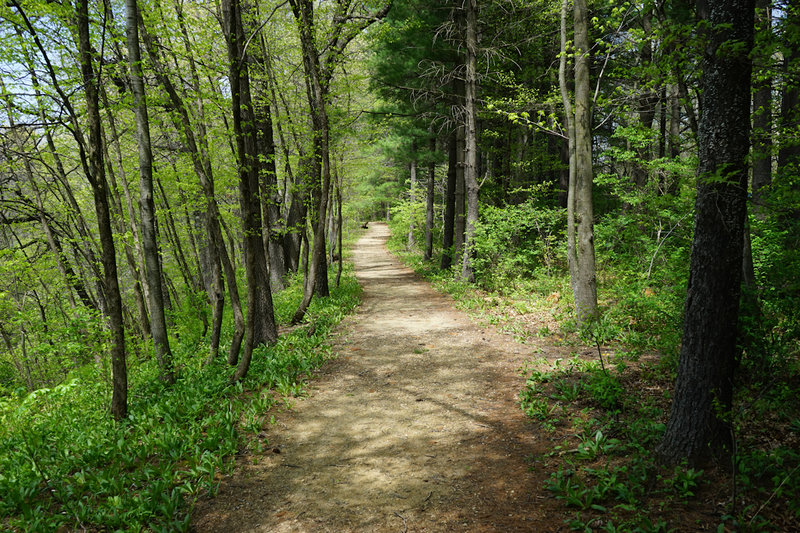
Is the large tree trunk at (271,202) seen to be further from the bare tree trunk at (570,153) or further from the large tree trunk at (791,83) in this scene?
the large tree trunk at (791,83)

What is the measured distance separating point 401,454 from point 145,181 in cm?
Result: 560

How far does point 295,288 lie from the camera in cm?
1501

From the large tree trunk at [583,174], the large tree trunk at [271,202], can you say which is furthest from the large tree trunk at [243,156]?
the large tree trunk at [583,174]

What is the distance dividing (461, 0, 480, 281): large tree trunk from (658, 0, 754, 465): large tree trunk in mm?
9095

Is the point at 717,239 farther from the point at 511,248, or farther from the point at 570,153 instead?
the point at 511,248

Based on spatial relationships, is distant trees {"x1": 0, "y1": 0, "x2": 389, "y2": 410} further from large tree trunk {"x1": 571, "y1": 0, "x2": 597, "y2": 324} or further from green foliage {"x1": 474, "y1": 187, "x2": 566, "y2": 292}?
large tree trunk {"x1": 571, "y1": 0, "x2": 597, "y2": 324}

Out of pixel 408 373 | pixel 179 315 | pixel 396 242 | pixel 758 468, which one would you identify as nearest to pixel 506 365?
pixel 408 373

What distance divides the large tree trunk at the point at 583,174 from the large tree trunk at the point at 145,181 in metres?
7.04

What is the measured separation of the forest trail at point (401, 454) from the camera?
3.61 m

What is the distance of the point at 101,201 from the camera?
17.6 ft

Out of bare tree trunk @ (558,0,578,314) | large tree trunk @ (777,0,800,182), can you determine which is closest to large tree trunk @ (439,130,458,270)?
bare tree trunk @ (558,0,578,314)

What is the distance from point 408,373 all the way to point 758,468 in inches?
185

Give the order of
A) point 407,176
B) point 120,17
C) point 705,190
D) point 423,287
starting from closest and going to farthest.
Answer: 1. point 705,190
2. point 120,17
3. point 423,287
4. point 407,176

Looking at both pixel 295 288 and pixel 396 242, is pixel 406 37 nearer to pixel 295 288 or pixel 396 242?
pixel 295 288
